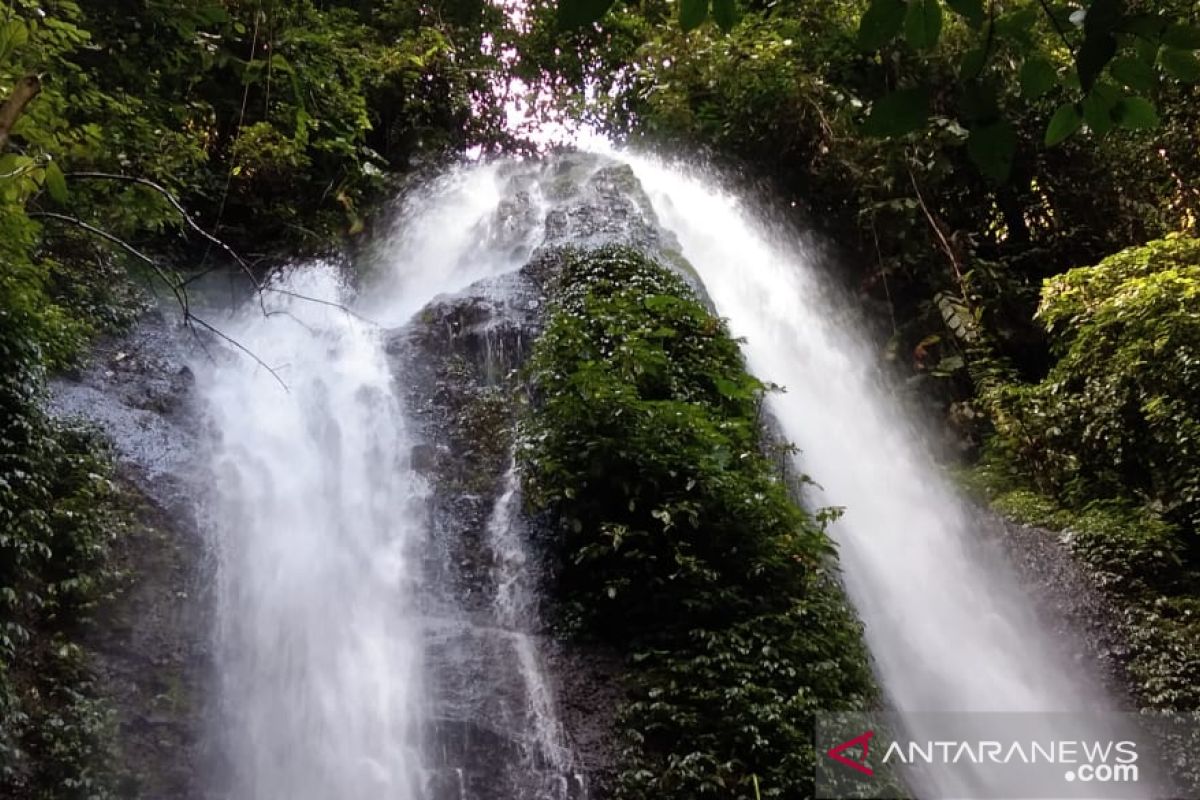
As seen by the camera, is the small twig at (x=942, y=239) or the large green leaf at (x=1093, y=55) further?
the small twig at (x=942, y=239)

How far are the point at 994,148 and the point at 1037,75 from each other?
0.69 feet

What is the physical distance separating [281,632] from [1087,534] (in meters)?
6.41

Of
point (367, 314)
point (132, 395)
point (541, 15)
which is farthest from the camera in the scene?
point (541, 15)

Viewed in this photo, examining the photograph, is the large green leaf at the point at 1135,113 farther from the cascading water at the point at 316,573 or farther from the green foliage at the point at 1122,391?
the green foliage at the point at 1122,391

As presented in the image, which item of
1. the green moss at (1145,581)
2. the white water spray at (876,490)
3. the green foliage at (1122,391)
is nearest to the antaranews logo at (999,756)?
the white water spray at (876,490)

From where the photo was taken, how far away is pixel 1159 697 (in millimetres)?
6113

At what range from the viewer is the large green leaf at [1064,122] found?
1.50 m

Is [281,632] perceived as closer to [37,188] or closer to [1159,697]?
[37,188]

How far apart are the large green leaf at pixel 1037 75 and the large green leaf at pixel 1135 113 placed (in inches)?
4.6

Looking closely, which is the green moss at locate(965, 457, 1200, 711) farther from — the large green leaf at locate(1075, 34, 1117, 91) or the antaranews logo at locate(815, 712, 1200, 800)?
the large green leaf at locate(1075, 34, 1117, 91)

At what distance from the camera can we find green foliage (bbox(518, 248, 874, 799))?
176 inches

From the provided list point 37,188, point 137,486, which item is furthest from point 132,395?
point 37,188

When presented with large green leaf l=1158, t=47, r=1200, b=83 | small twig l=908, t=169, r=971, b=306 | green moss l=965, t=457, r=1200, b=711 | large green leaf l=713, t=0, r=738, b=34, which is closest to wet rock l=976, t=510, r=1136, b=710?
green moss l=965, t=457, r=1200, b=711

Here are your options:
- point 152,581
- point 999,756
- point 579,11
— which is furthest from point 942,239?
point 579,11
